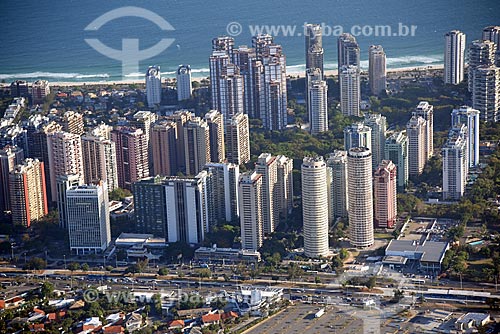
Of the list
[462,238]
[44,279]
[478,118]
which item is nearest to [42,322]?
[44,279]

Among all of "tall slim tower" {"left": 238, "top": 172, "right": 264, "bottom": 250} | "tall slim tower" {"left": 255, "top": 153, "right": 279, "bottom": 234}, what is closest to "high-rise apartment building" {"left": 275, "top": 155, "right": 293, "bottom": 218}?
"tall slim tower" {"left": 255, "top": 153, "right": 279, "bottom": 234}

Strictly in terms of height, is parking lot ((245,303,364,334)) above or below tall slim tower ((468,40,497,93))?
below

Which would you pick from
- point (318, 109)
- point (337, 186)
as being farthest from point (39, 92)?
point (337, 186)

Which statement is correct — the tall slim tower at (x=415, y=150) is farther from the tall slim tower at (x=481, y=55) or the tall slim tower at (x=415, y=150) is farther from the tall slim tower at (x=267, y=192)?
the tall slim tower at (x=481, y=55)

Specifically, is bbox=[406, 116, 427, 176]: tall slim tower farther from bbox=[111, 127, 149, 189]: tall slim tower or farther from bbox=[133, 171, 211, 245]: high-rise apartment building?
bbox=[111, 127, 149, 189]: tall slim tower

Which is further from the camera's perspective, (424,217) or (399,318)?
(424,217)

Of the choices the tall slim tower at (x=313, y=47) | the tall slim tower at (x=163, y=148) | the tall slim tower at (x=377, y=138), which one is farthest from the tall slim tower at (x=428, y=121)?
the tall slim tower at (x=163, y=148)

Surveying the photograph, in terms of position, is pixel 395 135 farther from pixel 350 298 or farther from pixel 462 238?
pixel 350 298
